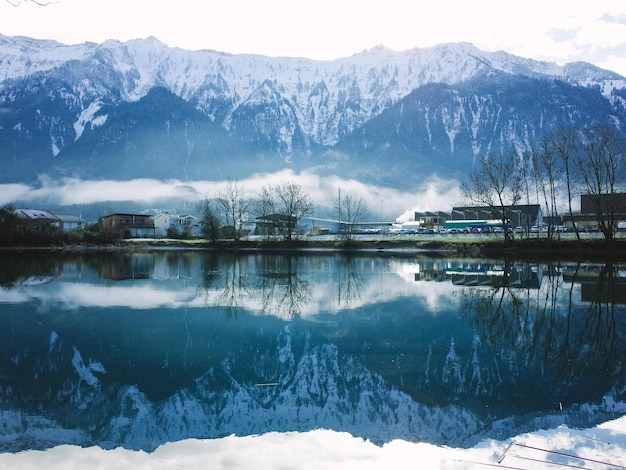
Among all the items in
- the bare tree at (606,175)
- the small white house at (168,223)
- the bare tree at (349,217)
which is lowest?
the small white house at (168,223)

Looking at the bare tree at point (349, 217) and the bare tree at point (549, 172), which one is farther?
the bare tree at point (349, 217)

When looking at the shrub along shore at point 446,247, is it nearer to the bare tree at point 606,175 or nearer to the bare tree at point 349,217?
the bare tree at point 606,175

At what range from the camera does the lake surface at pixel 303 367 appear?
7.28 meters

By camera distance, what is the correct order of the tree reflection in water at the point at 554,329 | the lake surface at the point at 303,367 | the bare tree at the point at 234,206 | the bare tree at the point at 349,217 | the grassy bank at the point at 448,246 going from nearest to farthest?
the lake surface at the point at 303,367
the tree reflection in water at the point at 554,329
the grassy bank at the point at 448,246
the bare tree at the point at 349,217
the bare tree at the point at 234,206

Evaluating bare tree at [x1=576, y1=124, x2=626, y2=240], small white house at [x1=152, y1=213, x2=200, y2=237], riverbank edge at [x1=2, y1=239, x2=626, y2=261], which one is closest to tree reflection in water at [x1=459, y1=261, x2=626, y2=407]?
riverbank edge at [x1=2, y1=239, x2=626, y2=261]

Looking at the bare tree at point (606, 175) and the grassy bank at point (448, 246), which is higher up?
the bare tree at point (606, 175)

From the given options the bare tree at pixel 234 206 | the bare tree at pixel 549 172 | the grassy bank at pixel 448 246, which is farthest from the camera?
the bare tree at pixel 234 206

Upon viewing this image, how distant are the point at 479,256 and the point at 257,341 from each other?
145ft

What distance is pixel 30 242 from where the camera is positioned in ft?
238

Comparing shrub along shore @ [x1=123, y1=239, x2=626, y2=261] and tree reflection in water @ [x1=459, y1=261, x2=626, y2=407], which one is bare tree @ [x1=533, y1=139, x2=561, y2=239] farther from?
tree reflection in water @ [x1=459, y1=261, x2=626, y2=407]

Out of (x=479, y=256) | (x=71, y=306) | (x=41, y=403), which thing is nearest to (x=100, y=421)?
(x=41, y=403)

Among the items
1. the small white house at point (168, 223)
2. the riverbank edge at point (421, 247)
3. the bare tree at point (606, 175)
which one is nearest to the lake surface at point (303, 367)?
the riverbank edge at point (421, 247)

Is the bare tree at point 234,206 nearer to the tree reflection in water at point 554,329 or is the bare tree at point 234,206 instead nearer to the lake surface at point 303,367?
the tree reflection in water at point 554,329

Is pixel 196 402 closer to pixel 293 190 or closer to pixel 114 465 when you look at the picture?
pixel 114 465
